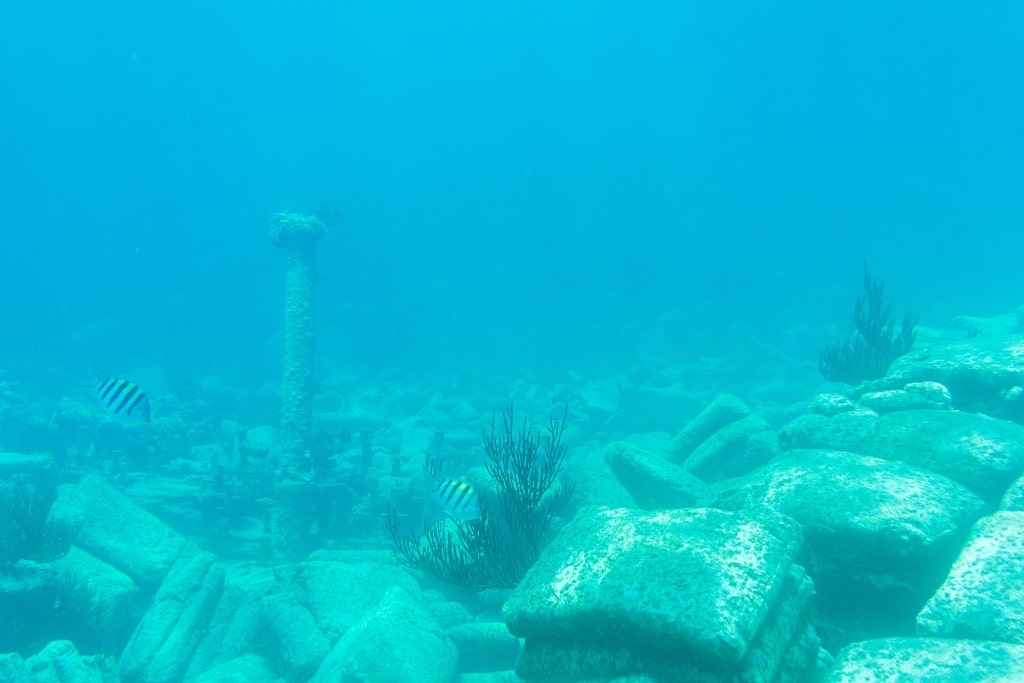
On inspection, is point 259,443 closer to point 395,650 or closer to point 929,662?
point 395,650

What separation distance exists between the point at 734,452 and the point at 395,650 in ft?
18.9

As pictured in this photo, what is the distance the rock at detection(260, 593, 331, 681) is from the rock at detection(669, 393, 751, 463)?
6.17m

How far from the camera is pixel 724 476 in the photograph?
8.37 meters

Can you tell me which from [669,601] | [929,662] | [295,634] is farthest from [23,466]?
[929,662]

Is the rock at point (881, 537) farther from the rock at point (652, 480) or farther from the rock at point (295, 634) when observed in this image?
the rock at point (295, 634)

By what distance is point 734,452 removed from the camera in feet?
27.7

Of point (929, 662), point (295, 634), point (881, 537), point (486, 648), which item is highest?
point (881, 537)

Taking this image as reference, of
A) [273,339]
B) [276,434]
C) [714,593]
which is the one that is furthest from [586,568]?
[273,339]

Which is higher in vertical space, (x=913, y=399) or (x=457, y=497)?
(x=913, y=399)

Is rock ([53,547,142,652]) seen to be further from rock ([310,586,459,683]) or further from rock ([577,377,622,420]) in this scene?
rock ([577,377,622,420])

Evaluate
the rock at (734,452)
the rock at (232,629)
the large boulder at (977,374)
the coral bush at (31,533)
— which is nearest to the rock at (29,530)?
the coral bush at (31,533)

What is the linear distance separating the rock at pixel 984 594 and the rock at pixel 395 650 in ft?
12.8

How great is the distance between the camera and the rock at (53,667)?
5.35m

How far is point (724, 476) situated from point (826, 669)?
5.13 meters
